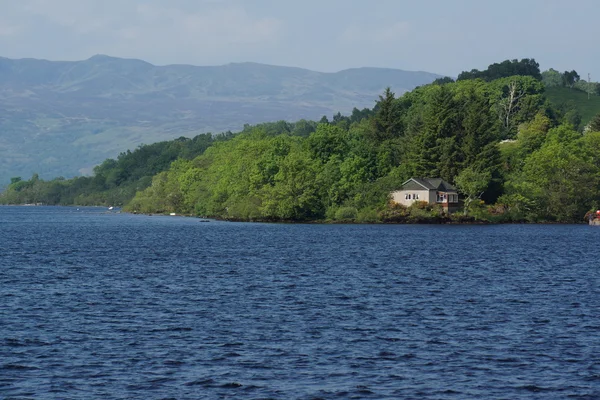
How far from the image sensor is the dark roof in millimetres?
147375

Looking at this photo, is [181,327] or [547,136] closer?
[181,327]

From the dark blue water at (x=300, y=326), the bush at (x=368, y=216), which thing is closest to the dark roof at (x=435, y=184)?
the bush at (x=368, y=216)

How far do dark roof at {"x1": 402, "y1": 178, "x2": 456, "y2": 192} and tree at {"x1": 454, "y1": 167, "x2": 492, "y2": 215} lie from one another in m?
1.76

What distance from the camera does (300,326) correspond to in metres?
41.8

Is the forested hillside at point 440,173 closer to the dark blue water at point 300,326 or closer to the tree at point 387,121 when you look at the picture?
the tree at point 387,121

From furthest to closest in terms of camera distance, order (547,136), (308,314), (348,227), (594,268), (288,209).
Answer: (547,136)
(288,209)
(348,227)
(594,268)
(308,314)

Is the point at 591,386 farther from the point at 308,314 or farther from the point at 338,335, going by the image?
the point at 308,314

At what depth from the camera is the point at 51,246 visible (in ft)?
325

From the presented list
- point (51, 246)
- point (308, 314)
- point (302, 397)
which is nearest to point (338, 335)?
point (308, 314)

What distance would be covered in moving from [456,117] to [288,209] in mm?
34603

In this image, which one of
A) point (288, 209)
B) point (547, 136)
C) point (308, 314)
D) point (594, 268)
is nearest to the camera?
point (308, 314)

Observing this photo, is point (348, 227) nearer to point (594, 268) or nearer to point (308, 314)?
point (594, 268)

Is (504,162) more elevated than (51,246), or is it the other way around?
(504,162)

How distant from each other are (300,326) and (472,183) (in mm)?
107687
